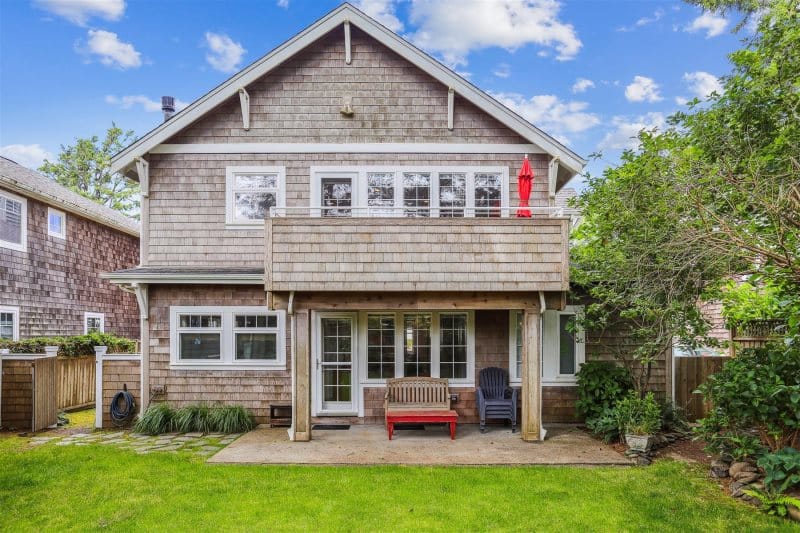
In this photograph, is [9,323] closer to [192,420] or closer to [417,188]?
[192,420]

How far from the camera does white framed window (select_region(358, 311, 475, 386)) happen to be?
874cm

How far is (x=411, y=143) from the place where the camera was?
891 cm

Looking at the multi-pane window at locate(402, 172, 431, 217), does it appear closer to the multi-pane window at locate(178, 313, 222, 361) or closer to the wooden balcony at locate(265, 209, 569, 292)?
the wooden balcony at locate(265, 209, 569, 292)

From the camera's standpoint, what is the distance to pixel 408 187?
8.97 m

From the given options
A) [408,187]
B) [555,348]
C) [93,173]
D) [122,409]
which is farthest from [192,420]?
[93,173]

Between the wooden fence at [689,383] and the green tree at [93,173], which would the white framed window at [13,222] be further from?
the green tree at [93,173]

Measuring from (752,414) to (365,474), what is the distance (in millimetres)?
4652

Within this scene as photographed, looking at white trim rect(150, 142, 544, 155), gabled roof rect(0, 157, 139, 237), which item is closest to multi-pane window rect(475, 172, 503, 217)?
white trim rect(150, 142, 544, 155)

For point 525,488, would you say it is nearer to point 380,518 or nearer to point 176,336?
point 380,518

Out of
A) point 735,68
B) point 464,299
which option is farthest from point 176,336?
point 735,68

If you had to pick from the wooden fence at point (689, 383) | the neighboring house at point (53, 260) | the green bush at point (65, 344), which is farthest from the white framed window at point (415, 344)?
the neighboring house at point (53, 260)

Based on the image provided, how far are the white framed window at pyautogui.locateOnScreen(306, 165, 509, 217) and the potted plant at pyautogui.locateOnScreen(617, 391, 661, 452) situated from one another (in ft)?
12.9

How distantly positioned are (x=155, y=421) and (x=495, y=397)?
6045 millimetres

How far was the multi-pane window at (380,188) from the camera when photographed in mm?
8953
